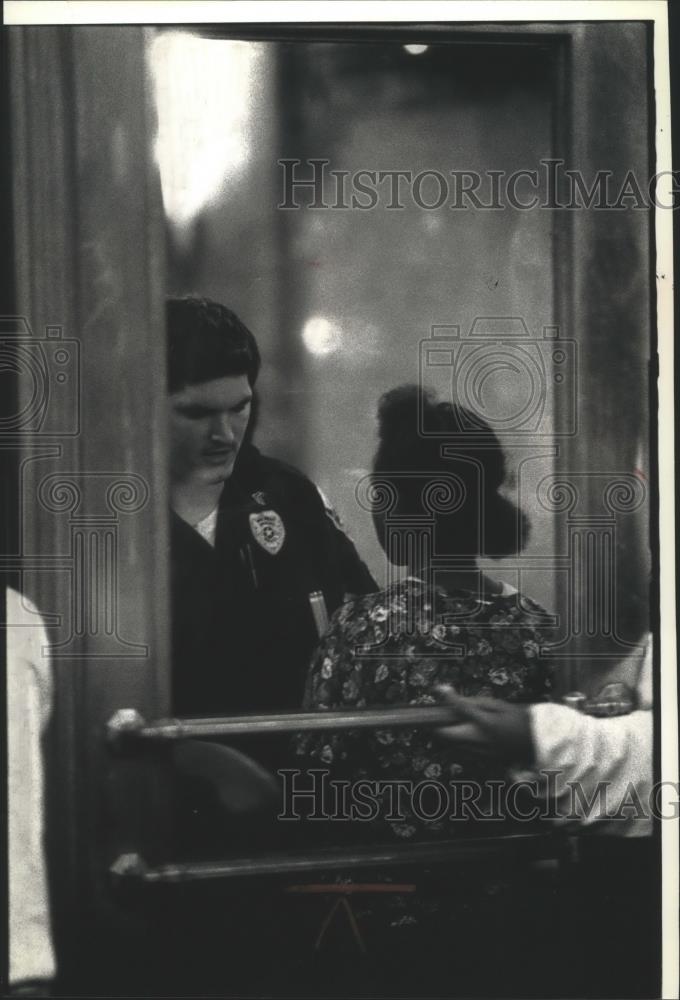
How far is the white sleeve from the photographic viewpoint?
6.31 ft

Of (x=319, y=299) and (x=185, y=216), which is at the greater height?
(x=185, y=216)

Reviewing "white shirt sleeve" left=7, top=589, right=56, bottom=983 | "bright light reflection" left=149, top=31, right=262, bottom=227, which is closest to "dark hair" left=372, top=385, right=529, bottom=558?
"bright light reflection" left=149, top=31, right=262, bottom=227

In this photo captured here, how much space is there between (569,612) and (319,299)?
29.6 inches

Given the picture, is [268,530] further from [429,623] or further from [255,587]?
[429,623]

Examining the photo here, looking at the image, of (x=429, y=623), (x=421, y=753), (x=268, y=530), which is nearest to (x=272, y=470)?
(x=268, y=530)

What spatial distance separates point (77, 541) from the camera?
6.28 feet

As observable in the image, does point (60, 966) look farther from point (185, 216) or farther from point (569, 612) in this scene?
point (185, 216)

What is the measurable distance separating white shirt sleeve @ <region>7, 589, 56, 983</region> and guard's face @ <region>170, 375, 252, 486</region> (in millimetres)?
398

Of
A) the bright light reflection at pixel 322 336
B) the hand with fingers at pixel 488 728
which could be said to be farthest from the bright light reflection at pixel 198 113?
the hand with fingers at pixel 488 728

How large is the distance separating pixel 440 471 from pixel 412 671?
14.8 inches

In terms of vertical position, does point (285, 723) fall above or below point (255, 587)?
below

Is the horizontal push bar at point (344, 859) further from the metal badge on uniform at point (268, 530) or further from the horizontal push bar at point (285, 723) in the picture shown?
the metal badge on uniform at point (268, 530)

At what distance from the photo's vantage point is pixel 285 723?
1.90m

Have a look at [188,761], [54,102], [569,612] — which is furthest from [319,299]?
[188,761]
